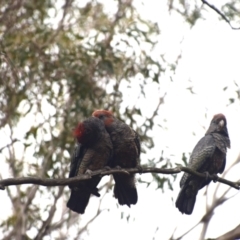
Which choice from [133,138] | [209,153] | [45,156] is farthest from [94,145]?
[45,156]

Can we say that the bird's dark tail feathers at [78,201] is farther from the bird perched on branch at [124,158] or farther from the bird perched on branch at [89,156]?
the bird perched on branch at [124,158]

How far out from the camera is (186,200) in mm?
7312

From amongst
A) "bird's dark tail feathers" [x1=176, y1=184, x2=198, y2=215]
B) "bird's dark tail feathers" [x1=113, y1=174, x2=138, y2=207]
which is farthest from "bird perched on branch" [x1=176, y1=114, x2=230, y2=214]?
"bird's dark tail feathers" [x1=113, y1=174, x2=138, y2=207]

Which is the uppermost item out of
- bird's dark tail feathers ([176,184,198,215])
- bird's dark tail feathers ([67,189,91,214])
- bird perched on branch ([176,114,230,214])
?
bird perched on branch ([176,114,230,214])

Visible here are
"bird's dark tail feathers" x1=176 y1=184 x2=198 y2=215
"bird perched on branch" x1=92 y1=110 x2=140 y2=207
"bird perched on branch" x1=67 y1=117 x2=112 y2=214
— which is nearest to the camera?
"bird perched on branch" x1=67 y1=117 x2=112 y2=214

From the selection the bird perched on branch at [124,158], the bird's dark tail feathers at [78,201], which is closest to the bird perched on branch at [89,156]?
the bird's dark tail feathers at [78,201]

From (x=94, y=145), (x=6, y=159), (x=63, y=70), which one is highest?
(x=63, y=70)

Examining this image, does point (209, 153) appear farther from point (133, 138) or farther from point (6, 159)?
point (6, 159)

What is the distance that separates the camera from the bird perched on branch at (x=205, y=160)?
7312 mm

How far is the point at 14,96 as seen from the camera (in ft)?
29.6

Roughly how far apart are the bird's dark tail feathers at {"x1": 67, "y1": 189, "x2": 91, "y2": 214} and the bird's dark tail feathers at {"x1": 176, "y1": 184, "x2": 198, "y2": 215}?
3.68 ft

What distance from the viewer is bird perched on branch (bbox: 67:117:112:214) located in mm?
6496

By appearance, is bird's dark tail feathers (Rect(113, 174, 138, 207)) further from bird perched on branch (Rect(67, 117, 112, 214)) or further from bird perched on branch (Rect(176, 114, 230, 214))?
bird perched on branch (Rect(176, 114, 230, 214))

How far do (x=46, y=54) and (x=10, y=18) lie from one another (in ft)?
2.21
